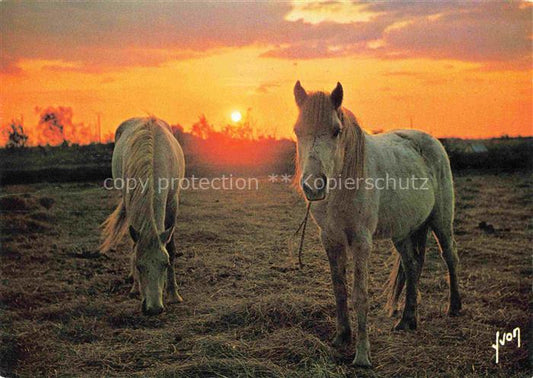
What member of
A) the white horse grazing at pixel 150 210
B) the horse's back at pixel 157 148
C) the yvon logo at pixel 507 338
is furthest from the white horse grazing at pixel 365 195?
the horse's back at pixel 157 148

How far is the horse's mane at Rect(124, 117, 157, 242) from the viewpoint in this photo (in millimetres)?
4727

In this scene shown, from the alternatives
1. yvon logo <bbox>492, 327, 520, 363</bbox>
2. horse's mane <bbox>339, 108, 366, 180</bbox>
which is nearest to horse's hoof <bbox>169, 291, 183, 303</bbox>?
horse's mane <bbox>339, 108, 366, 180</bbox>

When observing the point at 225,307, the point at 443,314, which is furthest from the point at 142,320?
the point at 443,314

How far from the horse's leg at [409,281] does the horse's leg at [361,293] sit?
0.98m

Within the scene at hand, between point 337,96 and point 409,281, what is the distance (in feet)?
7.25

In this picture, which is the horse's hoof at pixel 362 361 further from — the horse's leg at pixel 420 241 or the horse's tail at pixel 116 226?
the horse's tail at pixel 116 226

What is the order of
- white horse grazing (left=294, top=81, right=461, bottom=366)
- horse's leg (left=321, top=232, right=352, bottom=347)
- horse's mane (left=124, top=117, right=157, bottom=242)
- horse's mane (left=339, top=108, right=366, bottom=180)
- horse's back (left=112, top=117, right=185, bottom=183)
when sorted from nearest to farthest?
white horse grazing (left=294, top=81, right=461, bottom=366)
horse's mane (left=339, top=108, right=366, bottom=180)
horse's leg (left=321, top=232, right=352, bottom=347)
horse's mane (left=124, top=117, right=157, bottom=242)
horse's back (left=112, top=117, right=185, bottom=183)

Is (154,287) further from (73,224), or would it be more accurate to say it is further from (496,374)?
(73,224)

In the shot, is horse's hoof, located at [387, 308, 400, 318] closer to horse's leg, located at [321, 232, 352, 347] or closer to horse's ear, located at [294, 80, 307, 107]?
horse's leg, located at [321, 232, 352, 347]

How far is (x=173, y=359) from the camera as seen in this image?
3.94 metres

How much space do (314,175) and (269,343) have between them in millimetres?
1618

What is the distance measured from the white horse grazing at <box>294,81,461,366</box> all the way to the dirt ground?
0.37 m

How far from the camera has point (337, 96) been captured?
3.51 m

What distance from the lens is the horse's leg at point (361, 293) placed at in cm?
370
